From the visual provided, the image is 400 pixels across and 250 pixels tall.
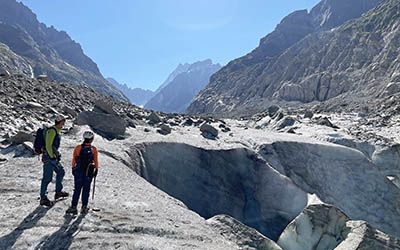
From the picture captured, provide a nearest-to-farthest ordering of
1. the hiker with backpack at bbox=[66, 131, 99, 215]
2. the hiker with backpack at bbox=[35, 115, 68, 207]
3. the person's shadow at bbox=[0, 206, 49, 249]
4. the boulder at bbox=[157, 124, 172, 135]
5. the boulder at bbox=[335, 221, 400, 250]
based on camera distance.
→ 1. the person's shadow at bbox=[0, 206, 49, 249]
2. the hiker with backpack at bbox=[66, 131, 99, 215]
3. the hiker with backpack at bbox=[35, 115, 68, 207]
4. the boulder at bbox=[335, 221, 400, 250]
5. the boulder at bbox=[157, 124, 172, 135]

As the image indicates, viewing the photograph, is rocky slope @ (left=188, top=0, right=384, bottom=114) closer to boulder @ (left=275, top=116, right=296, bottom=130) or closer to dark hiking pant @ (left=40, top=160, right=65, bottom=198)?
boulder @ (left=275, top=116, right=296, bottom=130)

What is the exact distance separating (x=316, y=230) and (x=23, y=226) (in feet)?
32.2

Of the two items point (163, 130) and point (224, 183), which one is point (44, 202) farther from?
point (163, 130)

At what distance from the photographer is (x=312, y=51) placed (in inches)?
5925

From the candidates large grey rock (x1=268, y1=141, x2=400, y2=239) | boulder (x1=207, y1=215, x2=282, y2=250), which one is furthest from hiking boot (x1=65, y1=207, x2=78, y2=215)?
large grey rock (x1=268, y1=141, x2=400, y2=239)

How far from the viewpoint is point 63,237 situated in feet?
33.1

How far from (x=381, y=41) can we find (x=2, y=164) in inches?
5063

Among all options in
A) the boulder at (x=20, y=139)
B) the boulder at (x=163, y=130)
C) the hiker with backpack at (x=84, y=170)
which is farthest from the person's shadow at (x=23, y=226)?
the boulder at (x=163, y=130)

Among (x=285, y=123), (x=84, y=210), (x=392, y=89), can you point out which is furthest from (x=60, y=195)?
(x=392, y=89)

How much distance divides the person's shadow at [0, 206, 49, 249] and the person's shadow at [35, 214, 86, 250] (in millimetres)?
616

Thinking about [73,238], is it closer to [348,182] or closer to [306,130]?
[348,182]

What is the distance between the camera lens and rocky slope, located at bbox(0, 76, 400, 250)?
11.1m

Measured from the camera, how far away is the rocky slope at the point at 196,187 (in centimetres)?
1108

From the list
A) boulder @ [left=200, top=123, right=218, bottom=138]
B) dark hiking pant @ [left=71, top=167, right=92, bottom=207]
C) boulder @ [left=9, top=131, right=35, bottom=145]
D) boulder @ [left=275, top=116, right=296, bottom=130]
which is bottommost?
dark hiking pant @ [left=71, top=167, right=92, bottom=207]
